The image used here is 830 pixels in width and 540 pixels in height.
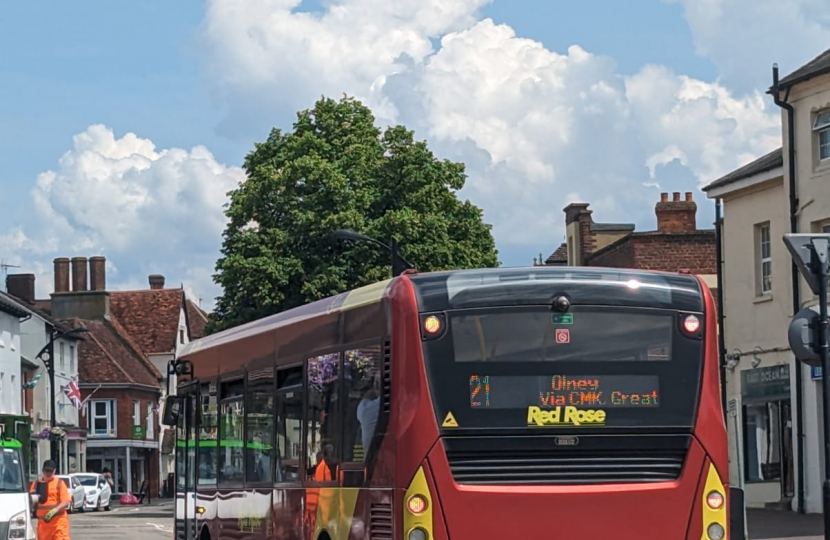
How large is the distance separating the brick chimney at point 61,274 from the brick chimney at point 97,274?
64.6 inches

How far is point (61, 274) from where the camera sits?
110 m

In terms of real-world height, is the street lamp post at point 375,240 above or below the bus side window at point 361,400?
above

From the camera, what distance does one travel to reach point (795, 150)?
36625mm

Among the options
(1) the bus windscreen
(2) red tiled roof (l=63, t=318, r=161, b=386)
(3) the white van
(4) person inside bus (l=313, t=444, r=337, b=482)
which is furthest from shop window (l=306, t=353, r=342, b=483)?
(2) red tiled roof (l=63, t=318, r=161, b=386)

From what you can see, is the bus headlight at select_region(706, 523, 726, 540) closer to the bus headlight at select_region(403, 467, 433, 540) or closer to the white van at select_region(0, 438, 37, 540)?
the bus headlight at select_region(403, 467, 433, 540)

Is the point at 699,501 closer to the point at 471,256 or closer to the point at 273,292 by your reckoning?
the point at 273,292

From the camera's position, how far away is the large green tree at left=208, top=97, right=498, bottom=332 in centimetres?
5078

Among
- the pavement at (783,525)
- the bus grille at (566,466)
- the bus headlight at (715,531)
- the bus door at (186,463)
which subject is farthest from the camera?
the pavement at (783,525)

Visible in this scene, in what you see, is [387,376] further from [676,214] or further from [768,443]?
[676,214]

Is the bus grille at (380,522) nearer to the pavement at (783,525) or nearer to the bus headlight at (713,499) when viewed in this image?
the bus headlight at (713,499)

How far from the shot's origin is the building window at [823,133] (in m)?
35.7

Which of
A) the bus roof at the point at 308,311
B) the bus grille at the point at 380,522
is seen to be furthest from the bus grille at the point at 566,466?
the bus roof at the point at 308,311

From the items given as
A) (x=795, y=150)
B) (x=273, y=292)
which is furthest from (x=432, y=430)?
(x=273, y=292)

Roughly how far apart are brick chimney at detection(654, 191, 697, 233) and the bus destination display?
43518mm
